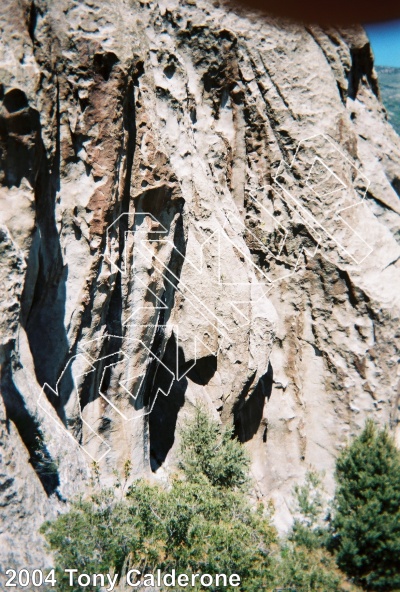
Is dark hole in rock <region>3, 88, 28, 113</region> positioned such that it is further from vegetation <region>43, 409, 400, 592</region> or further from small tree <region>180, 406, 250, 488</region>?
small tree <region>180, 406, 250, 488</region>

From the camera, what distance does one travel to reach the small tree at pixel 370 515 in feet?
26.5

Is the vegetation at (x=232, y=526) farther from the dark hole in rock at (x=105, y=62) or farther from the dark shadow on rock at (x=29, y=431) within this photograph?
the dark hole in rock at (x=105, y=62)

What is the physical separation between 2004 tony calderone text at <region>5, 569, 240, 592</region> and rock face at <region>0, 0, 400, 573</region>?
0.18 metres

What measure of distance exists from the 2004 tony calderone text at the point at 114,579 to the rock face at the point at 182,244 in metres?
0.18

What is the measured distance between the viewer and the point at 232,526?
19.5 ft

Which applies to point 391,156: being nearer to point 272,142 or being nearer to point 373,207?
point 373,207

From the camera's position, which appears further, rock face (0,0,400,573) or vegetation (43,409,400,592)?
rock face (0,0,400,573)

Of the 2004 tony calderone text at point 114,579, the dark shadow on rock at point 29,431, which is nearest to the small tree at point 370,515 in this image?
the 2004 tony calderone text at point 114,579

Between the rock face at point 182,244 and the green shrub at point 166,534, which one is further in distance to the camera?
the rock face at point 182,244

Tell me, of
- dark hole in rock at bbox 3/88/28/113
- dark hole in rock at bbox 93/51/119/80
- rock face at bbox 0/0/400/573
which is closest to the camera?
dark hole in rock at bbox 3/88/28/113

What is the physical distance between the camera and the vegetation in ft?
16.7

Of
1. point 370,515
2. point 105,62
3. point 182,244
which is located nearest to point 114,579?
point 182,244

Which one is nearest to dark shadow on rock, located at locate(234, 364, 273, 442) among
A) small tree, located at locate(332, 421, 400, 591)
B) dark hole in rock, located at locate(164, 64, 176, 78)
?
small tree, located at locate(332, 421, 400, 591)

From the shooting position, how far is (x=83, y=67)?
233 inches
